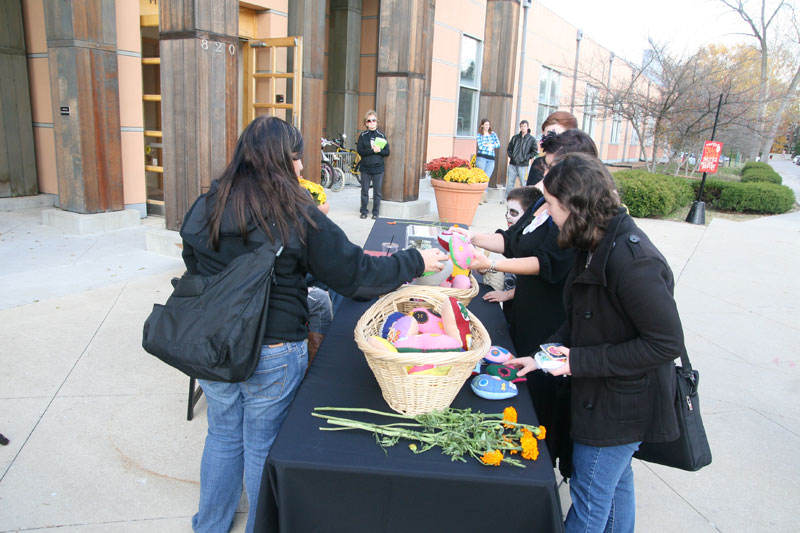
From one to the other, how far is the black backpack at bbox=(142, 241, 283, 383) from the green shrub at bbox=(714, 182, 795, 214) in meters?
16.4

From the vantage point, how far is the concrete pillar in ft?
46.3

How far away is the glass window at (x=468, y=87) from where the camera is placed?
1680 centimetres

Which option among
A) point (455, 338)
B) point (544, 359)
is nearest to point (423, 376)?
point (455, 338)

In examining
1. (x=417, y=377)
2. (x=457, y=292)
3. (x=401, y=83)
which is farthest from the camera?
(x=401, y=83)

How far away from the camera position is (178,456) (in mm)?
3082

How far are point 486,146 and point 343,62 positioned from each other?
174 inches

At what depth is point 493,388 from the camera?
2072mm

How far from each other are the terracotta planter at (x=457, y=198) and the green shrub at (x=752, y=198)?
959cm

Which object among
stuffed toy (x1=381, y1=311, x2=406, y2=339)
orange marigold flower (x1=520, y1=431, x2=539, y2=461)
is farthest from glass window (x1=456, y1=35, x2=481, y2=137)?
orange marigold flower (x1=520, y1=431, x2=539, y2=461)

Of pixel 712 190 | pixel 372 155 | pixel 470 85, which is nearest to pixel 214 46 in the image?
pixel 372 155

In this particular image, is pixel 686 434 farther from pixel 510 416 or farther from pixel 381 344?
pixel 381 344

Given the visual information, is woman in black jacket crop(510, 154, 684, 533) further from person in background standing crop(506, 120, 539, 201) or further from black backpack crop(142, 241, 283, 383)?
person in background standing crop(506, 120, 539, 201)

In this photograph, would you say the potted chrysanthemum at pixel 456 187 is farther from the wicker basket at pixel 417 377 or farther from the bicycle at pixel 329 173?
the wicker basket at pixel 417 377

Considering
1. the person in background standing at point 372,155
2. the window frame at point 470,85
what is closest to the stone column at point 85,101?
the person in background standing at point 372,155
